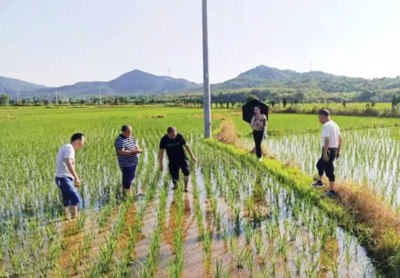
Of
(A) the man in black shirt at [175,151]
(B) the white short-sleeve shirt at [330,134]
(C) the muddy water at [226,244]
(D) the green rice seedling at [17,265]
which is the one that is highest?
(B) the white short-sleeve shirt at [330,134]

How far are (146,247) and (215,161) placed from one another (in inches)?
204

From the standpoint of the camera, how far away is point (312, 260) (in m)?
3.71

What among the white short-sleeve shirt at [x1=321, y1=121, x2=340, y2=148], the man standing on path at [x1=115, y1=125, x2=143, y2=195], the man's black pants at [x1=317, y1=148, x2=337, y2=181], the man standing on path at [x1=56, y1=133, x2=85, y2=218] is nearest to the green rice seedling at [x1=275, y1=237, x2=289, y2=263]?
the man's black pants at [x1=317, y1=148, x2=337, y2=181]

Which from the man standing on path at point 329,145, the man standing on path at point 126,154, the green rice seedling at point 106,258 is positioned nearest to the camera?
the green rice seedling at point 106,258

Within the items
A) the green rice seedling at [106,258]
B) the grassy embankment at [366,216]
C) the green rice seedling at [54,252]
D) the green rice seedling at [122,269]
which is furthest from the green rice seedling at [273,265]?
the green rice seedling at [54,252]

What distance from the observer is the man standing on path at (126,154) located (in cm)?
605

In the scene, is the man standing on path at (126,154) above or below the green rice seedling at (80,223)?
above

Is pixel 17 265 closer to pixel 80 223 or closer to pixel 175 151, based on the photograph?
pixel 80 223

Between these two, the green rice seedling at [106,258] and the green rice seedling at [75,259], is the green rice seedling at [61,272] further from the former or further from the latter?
the green rice seedling at [106,258]

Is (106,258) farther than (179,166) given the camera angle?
No

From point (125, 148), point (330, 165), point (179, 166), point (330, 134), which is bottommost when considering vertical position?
point (179, 166)

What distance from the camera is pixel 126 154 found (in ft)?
19.9

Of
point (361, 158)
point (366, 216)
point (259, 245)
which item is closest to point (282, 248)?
point (259, 245)

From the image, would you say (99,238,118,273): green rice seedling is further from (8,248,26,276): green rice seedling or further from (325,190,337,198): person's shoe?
(325,190,337,198): person's shoe
